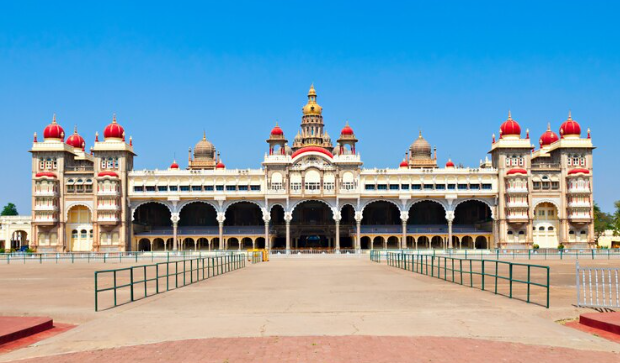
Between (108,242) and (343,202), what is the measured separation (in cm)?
2962

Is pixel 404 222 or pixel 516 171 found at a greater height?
pixel 516 171

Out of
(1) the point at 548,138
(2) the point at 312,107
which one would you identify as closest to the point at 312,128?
(2) the point at 312,107

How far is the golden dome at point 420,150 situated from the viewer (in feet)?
327

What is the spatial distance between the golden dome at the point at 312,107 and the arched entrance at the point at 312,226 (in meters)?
16.5

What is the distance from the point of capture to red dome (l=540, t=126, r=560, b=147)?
94.8 meters

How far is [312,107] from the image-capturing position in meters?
101

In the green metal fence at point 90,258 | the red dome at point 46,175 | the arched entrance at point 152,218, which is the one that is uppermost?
the red dome at point 46,175

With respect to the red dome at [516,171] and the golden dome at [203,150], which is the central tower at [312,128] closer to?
the golden dome at [203,150]

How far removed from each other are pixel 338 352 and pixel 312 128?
8937cm

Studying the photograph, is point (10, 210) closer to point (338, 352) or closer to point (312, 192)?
point (312, 192)

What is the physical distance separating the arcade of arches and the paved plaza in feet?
197

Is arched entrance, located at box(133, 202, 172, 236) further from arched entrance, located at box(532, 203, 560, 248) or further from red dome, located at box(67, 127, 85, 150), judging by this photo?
arched entrance, located at box(532, 203, 560, 248)

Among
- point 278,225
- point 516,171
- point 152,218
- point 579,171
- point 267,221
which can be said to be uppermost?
point 516,171

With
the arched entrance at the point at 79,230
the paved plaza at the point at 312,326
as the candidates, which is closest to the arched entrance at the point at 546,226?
the arched entrance at the point at 79,230
